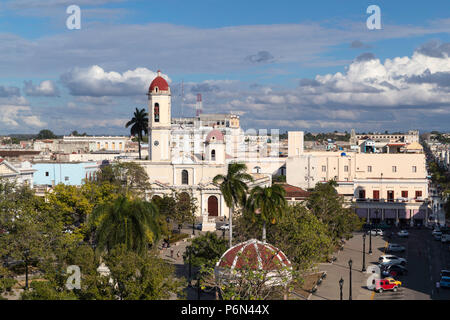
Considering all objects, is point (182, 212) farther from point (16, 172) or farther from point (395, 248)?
point (395, 248)

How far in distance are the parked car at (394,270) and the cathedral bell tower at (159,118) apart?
44755 mm

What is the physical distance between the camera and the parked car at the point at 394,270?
153ft

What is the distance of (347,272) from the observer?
4847 centimetres

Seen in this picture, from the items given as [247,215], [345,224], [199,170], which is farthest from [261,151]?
[247,215]

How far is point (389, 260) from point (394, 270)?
4.09 metres

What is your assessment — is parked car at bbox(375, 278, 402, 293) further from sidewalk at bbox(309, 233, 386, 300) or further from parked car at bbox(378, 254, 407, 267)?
parked car at bbox(378, 254, 407, 267)

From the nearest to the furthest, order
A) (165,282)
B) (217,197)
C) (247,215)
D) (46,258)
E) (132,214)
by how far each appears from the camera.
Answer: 1. (165,282)
2. (132,214)
3. (46,258)
4. (247,215)
5. (217,197)

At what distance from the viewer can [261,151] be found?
135 metres

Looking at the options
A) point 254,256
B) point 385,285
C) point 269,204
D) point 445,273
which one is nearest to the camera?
point 254,256

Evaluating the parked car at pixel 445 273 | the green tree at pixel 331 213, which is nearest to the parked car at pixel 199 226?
the green tree at pixel 331 213

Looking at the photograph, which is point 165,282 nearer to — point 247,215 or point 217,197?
point 247,215

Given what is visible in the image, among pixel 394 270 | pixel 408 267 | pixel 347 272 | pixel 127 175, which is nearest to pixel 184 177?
pixel 127 175

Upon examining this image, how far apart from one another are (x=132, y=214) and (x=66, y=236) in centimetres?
930

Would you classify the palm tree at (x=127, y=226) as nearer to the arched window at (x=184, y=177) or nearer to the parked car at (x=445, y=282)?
the parked car at (x=445, y=282)
